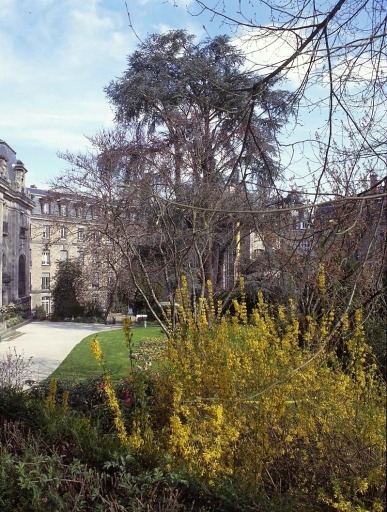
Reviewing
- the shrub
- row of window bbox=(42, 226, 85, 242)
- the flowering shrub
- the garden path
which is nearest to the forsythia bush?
the flowering shrub

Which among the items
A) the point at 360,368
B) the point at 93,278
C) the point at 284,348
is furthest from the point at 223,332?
the point at 93,278

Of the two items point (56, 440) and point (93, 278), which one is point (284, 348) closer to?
point (56, 440)

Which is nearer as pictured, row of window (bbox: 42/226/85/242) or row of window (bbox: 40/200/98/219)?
row of window (bbox: 40/200/98/219)

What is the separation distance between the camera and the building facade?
29547 mm

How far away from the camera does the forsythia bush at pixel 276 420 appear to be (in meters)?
2.26

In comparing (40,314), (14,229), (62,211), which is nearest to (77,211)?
(62,211)

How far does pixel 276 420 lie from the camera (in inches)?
118

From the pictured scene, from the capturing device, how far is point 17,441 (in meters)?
2.93

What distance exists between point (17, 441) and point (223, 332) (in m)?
1.74

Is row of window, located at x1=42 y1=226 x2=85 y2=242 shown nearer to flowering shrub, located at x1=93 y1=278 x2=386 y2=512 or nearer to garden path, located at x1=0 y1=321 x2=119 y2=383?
garden path, located at x1=0 y1=321 x2=119 y2=383

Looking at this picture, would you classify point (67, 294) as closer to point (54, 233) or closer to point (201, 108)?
point (54, 233)

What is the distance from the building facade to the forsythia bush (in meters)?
26.0

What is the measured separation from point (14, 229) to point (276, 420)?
30.7 m

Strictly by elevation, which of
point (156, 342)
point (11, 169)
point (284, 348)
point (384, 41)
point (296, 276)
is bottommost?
point (156, 342)
